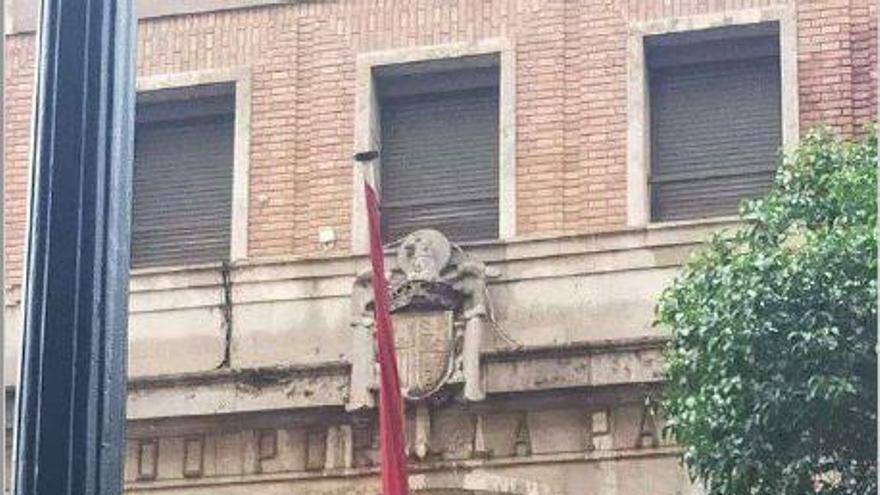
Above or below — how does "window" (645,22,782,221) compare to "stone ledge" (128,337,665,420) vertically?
above

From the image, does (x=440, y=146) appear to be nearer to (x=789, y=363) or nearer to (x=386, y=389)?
(x=386, y=389)

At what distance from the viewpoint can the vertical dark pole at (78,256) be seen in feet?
26.5

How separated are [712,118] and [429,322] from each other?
2.75 metres

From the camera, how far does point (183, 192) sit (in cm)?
1883

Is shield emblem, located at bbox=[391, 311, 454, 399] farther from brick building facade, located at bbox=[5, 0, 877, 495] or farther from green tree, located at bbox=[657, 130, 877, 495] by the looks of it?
green tree, located at bbox=[657, 130, 877, 495]

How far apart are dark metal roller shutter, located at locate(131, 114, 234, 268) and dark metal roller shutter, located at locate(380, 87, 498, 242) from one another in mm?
1408

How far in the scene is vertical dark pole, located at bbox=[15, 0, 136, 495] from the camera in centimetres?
806

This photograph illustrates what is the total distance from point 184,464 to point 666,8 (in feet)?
17.1

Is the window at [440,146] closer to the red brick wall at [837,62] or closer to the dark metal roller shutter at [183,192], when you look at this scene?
the dark metal roller shutter at [183,192]

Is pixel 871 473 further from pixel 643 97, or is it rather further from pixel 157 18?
pixel 157 18

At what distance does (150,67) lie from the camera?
19.0 metres

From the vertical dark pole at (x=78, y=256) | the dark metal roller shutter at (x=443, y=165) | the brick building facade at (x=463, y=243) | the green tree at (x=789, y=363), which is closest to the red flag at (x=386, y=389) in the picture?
the brick building facade at (x=463, y=243)

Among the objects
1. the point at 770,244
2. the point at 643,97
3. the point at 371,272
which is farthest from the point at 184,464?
the point at 770,244

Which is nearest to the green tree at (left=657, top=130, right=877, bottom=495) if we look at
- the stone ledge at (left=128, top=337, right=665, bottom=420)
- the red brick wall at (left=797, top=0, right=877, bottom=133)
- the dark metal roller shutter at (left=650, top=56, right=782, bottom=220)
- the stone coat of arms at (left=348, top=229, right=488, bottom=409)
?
the stone ledge at (left=128, top=337, right=665, bottom=420)
